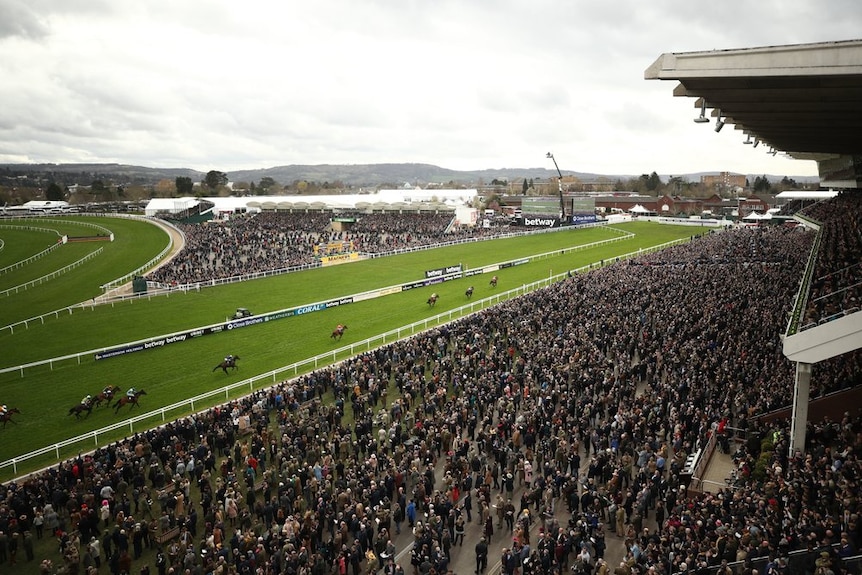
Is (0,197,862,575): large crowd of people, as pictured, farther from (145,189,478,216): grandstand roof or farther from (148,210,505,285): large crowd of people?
(145,189,478,216): grandstand roof

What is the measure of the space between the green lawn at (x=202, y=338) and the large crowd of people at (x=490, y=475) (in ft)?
16.6

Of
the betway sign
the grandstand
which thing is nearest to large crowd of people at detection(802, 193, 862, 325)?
the grandstand

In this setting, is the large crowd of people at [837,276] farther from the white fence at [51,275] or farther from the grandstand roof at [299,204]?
the grandstand roof at [299,204]

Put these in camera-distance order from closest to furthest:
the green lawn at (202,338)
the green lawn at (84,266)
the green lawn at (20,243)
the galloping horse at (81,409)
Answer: the galloping horse at (81,409), the green lawn at (202,338), the green lawn at (84,266), the green lawn at (20,243)

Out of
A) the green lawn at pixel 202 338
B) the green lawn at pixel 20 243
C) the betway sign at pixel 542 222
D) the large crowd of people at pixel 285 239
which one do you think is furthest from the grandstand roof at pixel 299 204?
the green lawn at pixel 202 338

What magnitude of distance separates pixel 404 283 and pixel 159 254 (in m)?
26.7

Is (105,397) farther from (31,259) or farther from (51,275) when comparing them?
(31,259)

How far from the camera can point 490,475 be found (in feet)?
44.7

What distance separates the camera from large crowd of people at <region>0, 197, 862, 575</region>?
10.2 metres

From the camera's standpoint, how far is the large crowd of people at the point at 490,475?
10.2 metres

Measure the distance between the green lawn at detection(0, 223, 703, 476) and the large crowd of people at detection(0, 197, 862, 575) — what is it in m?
5.05

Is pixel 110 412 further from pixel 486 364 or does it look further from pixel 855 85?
pixel 855 85

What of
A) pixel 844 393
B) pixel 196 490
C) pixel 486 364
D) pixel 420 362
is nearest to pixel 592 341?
pixel 486 364

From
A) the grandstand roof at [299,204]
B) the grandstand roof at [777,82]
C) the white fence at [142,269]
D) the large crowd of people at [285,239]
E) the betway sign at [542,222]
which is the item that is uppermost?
the grandstand roof at [777,82]
